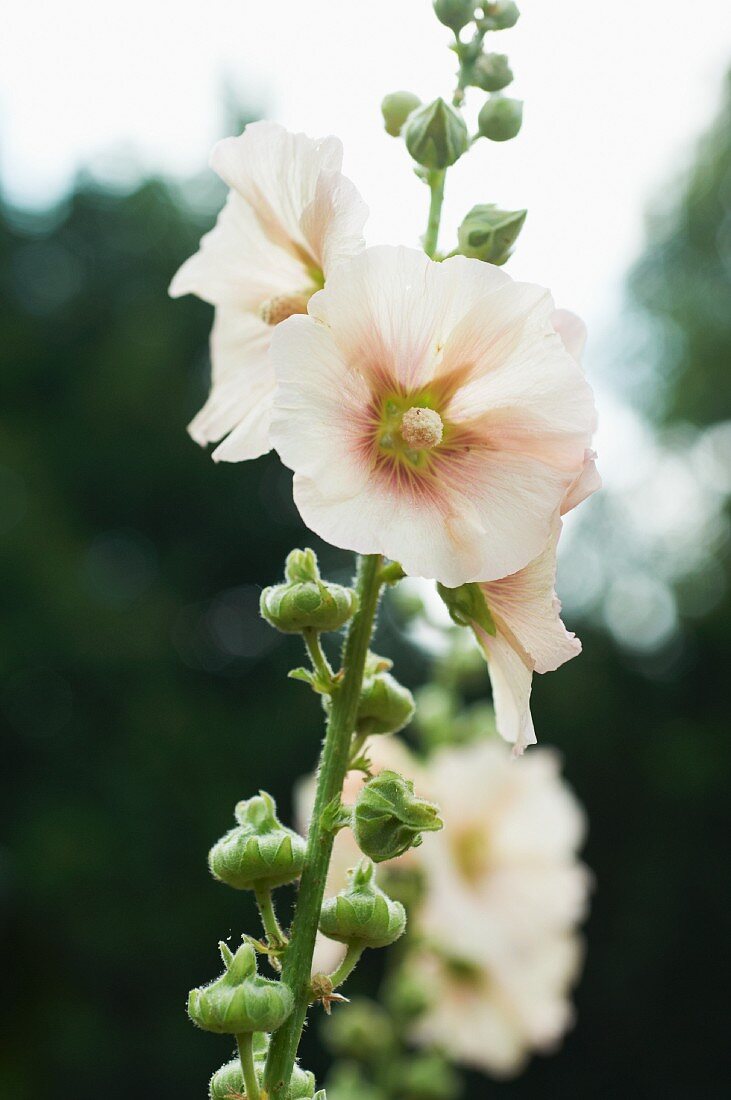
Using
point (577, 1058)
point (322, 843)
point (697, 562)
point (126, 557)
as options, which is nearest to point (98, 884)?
point (126, 557)

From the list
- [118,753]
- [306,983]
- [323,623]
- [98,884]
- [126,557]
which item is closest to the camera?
[306,983]

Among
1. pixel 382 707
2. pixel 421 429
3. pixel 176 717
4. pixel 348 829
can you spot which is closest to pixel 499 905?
pixel 348 829

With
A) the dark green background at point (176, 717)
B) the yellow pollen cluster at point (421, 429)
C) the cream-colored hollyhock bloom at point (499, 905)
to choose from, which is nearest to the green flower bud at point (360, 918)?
the yellow pollen cluster at point (421, 429)

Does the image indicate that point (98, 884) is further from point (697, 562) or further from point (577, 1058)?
point (697, 562)

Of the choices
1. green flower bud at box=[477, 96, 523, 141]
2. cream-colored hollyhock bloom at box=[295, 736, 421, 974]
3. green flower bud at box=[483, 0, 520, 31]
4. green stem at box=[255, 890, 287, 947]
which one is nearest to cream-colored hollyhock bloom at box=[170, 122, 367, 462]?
green flower bud at box=[477, 96, 523, 141]

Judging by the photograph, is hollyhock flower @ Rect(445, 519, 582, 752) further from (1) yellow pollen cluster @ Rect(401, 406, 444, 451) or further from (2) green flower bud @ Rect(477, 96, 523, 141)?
(2) green flower bud @ Rect(477, 96, 523, 141)
